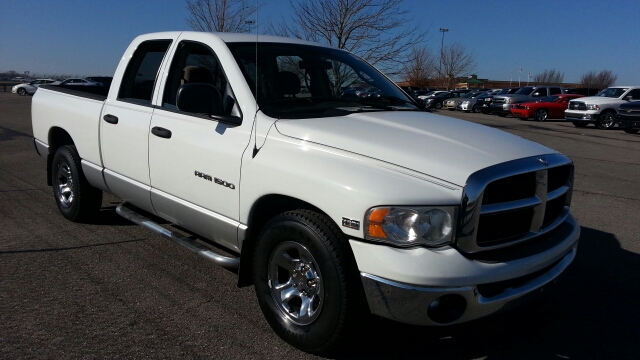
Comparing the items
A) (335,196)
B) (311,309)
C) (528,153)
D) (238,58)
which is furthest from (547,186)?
(238,58)

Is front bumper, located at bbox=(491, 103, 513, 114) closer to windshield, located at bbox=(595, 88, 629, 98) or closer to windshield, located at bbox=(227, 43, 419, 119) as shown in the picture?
windshield, located at bbox=(595, 88, 629, 98)

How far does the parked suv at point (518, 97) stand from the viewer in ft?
88.5

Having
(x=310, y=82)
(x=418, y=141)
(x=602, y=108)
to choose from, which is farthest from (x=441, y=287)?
(x=602, y=108)

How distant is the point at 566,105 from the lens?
85.4 ft

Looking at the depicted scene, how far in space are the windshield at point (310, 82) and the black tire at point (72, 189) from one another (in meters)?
2.47

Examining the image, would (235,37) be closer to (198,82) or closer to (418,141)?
(198,82)

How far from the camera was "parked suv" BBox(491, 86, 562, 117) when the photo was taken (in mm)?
26969

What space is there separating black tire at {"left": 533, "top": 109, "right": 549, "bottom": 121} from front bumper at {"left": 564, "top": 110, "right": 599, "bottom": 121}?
335 centimetres

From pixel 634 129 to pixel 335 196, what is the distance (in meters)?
19.7

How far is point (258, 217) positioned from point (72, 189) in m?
3.02

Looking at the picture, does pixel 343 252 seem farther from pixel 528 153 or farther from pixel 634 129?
pixel 634 129

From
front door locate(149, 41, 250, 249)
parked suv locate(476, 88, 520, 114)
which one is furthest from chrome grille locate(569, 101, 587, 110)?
front door locate(149, 41, 250, 249)

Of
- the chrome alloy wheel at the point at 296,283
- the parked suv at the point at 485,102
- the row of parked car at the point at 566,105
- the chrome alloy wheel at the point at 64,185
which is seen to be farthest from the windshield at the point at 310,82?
the parked suv at the point at 485,102

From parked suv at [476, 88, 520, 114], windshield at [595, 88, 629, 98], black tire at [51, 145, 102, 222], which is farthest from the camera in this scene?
parked suv at [476, 88, 520, 114]
